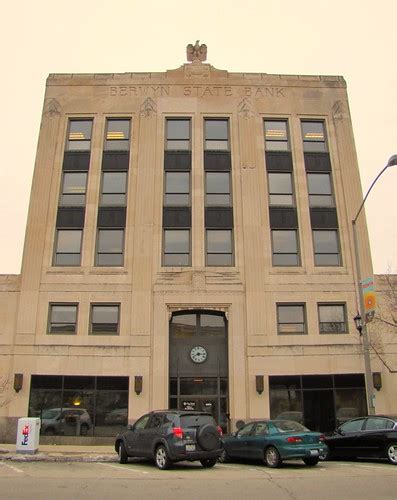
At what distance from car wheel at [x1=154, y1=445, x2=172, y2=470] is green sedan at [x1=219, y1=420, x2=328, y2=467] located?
Result: 305 centimetres

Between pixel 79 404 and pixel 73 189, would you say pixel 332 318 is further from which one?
pixel 73 189

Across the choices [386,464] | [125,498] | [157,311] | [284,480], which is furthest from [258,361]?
[125,498]

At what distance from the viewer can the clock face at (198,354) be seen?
27.1m

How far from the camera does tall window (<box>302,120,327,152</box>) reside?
31.6m

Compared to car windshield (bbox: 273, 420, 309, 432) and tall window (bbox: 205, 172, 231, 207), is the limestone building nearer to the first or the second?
tall window (bbox: 205, 172, 231, 207)

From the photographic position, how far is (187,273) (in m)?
27.8

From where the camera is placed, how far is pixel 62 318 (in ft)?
89.2

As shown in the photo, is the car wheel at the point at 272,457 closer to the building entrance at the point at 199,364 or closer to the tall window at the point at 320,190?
the building entrance at the point at 199,364

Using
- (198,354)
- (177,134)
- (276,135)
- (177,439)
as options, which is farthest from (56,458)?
(276,135)

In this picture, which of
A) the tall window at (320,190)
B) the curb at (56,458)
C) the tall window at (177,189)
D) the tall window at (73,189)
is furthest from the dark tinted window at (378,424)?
the tall window at (73,189)

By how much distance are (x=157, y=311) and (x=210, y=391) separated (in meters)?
4.93

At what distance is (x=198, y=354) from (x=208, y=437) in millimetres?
→ 12293

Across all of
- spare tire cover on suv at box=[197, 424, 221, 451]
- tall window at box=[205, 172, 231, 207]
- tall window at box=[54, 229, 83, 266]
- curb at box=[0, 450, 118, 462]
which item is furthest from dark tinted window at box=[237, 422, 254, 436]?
tall window at box=[205, 172, 231, 207]

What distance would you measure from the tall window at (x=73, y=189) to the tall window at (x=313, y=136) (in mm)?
13407
